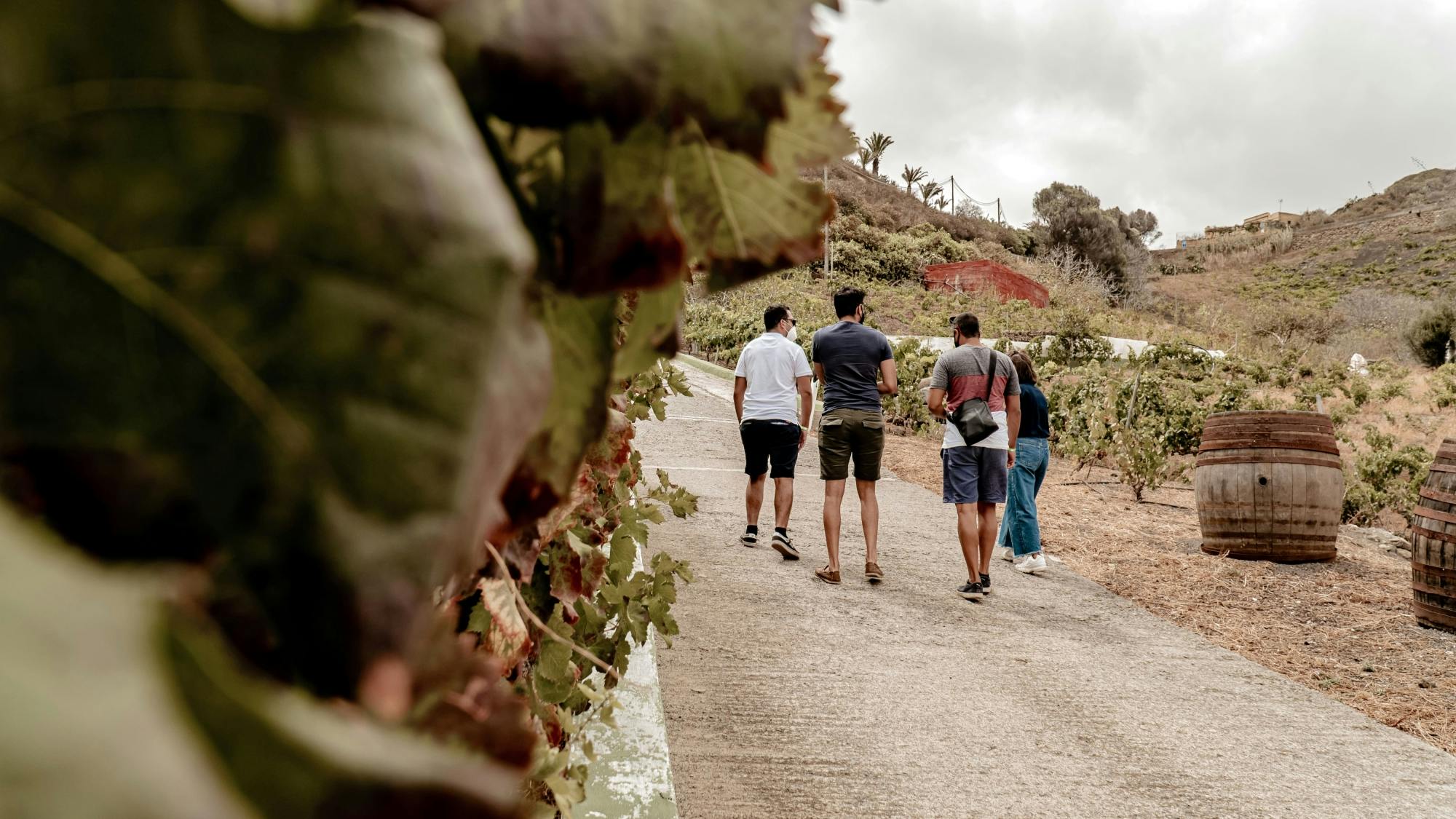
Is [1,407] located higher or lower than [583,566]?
higher

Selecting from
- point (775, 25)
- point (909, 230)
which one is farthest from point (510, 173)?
point (909, 230)

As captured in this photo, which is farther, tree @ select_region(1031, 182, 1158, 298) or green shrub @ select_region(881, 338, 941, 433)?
tree @ select_region(1031, 182, 1158, 298)

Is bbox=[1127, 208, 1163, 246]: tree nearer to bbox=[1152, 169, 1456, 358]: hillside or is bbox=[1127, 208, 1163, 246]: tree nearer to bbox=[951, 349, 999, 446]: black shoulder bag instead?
bbox=[1152, 169, 1456, 358]: hillside

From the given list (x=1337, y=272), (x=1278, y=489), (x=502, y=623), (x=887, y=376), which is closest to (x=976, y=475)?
(x=887, y=376)

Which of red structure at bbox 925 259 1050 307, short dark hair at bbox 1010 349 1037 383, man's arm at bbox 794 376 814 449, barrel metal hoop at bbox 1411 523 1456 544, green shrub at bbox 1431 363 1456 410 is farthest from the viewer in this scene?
red structure at bbox 925 259 1050 307

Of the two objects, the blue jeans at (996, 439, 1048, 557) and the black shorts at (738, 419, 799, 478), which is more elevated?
the black shorts at (738, 419, 799, 478)

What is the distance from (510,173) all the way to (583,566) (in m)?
1.87

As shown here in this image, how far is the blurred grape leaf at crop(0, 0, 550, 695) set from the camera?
0.19m

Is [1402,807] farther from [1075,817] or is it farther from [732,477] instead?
[732,477]

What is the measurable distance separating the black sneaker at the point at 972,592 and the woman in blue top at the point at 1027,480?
44.9 inches

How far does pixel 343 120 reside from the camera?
0.20 meters

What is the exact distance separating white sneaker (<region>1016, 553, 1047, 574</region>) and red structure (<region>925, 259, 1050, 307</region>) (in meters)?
33.0

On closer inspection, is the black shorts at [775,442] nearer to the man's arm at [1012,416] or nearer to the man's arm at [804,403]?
the man's arm at [804,403]

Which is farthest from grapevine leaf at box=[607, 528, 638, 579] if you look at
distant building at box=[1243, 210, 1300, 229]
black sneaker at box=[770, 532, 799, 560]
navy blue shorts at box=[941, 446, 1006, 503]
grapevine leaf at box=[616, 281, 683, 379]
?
distant building at box=[1243, 210, 1300, 229]
